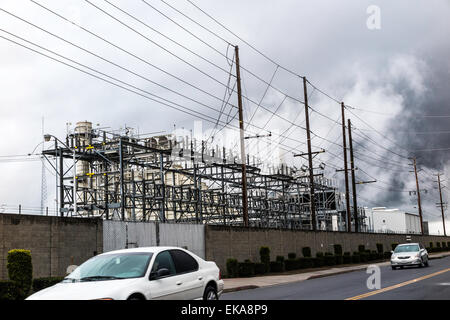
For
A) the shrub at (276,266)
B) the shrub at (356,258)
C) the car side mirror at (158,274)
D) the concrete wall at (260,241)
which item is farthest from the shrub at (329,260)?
the car side mirror at (158,274)

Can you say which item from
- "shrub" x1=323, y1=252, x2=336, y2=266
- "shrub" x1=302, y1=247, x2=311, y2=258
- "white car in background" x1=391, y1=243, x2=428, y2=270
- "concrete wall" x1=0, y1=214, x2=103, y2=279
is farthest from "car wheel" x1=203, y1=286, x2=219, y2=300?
"shrub" x1=323, y1=252, x2=336, y2=266

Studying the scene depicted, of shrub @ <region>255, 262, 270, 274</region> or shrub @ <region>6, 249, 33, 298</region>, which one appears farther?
shrub @ <region>255, 262, 270, 274</region>

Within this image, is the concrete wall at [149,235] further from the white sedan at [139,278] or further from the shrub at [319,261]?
the white sedan at [139,278]

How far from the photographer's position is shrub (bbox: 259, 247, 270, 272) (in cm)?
3214

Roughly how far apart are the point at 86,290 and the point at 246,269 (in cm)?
2137

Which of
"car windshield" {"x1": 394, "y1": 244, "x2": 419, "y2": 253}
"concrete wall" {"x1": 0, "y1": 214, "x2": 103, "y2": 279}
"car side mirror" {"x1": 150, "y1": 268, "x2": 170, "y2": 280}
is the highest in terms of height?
"concrete wall" {"x1": 0, "y1": 214, "x2": 103, "y2": 279}

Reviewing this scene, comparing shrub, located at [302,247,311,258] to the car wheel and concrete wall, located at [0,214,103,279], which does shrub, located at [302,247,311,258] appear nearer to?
concrete wall, located at [0,214,103,279]

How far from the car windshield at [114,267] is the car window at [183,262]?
74cm

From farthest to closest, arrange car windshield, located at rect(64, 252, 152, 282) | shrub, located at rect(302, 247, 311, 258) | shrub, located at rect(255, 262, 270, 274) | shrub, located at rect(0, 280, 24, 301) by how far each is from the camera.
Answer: shrub, located at rect(302, 247, 311, 258), shrub, located at rect(255, 262, 270, 274), shrub, located at rect(0, 280, 24, 301), car windshield, located at rect(64, 252, 152, 282)

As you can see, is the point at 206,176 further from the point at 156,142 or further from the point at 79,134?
the point at 79,134

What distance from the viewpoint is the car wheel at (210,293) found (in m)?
11.6

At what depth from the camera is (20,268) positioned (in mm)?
17375

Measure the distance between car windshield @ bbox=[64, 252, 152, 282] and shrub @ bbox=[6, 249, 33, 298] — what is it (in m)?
7.74

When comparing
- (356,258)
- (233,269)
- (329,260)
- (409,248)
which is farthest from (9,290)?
(356,258)
